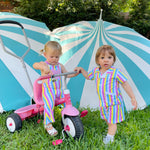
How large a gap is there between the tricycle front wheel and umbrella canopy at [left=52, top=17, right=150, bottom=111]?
83 centimetres

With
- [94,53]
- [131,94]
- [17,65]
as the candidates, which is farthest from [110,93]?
[17,65]

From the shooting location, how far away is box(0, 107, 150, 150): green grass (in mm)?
1976

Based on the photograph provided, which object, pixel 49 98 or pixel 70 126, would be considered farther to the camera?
pixel 49 98

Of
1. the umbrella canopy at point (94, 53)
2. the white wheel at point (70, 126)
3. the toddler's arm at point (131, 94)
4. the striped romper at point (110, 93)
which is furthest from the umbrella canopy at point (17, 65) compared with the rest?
the toddler's arm at point (131, 94)

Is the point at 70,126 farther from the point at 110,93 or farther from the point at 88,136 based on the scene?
the point at 110,93

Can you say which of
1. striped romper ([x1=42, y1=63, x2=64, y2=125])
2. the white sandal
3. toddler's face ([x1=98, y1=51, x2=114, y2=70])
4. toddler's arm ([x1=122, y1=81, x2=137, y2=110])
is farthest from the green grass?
toddler's face ([x1=98, y1=51, x2=114, y2=70])

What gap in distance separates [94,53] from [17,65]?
112 centimetres

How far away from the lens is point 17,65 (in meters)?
2.94

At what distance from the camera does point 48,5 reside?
19.8 ft

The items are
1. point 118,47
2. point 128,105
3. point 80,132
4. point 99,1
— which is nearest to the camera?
point 80,132

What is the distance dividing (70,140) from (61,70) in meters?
0.76

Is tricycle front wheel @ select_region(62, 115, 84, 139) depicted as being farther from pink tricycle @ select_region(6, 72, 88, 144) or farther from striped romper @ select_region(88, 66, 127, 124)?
striped romper @ select_region(88, 66, 127, 124)

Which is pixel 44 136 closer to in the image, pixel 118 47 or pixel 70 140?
pixel 70 140

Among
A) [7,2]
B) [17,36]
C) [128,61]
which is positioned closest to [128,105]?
[128,61]
